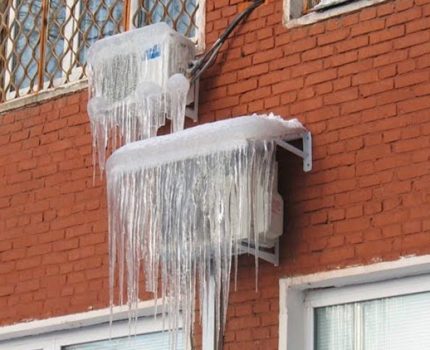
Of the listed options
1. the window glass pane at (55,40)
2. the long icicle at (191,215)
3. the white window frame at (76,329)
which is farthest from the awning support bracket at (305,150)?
the window glass pane at (55,40)

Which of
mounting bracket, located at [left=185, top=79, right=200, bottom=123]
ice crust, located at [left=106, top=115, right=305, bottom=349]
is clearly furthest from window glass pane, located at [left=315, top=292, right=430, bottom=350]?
mounting bracket, located at [left=185, top=79, right=200, bottom=123]

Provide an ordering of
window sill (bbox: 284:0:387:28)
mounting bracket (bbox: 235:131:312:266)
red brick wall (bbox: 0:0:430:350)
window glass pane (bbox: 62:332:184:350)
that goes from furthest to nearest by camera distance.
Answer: window glass pane (bbox: 62:332:184:350), window sill (bbox: 284:0:387:28), mounting bracket (bbox: 235:131:312:266), red brick wall (bbox: 0:0:430:350)

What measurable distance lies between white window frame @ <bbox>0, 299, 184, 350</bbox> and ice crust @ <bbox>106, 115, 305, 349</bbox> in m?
0.33

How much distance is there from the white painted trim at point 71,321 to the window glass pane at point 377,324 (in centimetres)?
102

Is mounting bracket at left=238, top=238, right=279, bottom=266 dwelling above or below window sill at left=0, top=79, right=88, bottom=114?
below

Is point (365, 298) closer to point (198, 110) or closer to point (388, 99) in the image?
point (388, 99)

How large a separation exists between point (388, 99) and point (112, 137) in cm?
192

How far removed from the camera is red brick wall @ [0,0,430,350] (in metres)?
7.92

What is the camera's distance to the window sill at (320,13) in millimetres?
8380

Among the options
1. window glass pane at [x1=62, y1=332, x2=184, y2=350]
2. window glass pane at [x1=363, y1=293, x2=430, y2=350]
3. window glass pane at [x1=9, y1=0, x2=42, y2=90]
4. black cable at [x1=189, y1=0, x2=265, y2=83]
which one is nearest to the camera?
window glass pane at [x1=363, y1=293, x2=430, y2=350]

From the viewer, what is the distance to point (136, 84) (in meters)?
8.93

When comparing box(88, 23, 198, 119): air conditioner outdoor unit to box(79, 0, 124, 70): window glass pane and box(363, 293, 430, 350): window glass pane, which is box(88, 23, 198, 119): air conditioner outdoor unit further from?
box(363, 293, 430, 350): window glass pane

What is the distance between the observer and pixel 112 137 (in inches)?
362

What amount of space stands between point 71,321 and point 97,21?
2026 millimetres
